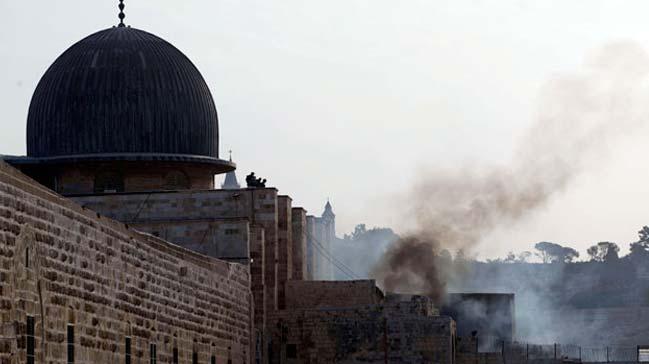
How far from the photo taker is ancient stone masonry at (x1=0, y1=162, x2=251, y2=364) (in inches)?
836

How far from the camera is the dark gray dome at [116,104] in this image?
44406 millimetres

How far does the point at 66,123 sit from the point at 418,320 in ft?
31.8

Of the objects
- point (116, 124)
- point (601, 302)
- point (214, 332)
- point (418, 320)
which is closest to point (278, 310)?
point (418, 320)

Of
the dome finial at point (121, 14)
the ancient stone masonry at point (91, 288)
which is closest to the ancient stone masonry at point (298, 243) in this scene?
the dome finial at point (121, 14)

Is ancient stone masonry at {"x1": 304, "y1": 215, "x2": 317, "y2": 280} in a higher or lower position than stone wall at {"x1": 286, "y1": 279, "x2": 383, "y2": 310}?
higher

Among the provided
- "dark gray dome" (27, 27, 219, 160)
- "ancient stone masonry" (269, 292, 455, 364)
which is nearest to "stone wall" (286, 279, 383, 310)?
"ancient stone masonry" (269, 292, 455, 364)

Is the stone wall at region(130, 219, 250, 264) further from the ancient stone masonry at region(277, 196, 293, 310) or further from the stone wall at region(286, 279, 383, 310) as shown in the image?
the stone wall at region(286, 279, 383, 310)

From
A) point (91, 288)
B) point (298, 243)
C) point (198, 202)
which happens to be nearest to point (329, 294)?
point (298, 243)

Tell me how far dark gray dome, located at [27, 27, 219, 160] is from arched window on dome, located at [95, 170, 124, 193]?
0.59 meters

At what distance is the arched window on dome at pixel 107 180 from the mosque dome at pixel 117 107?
1.97ft

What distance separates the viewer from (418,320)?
4303 cm

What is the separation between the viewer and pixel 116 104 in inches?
1748

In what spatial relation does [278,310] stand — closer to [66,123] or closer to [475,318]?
[66,123]

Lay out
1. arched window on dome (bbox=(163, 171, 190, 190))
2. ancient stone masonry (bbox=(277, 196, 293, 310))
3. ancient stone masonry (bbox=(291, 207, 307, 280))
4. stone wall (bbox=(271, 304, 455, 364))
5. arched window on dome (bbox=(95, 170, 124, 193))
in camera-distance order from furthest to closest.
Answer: ancient stone masonry (bbox=(291, 207, 307, 280)) < arched window on dome (bbox=(163, 171, 190, 190)) < arched window on dome (bbox=(95, 170, 124, 193)) < ancient stone masonry (bbox=(277, 196, 293, 310)) < stone wall (bbox=(271, 304, 455, 364))
